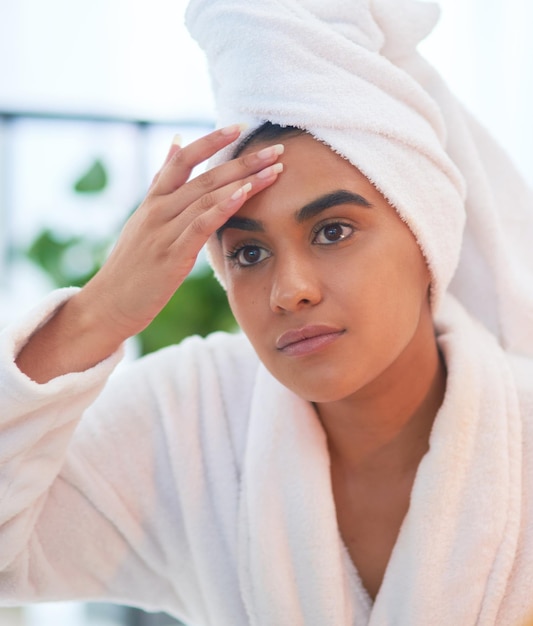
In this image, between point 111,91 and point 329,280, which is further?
point 111,91

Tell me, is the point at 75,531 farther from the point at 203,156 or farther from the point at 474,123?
the point at 474,123

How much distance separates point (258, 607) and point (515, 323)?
508 millimetres

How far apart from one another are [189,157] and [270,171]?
0.11 metres

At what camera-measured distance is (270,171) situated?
0.93 m

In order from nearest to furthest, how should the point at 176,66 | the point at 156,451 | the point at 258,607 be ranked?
the point at 258,607, the point at 156,451, the point at 176,66

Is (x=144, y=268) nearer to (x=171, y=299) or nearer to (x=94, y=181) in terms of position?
(x=171, y=299)

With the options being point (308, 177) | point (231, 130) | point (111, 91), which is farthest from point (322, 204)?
point (111, 91)

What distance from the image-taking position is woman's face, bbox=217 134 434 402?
0.94 meters

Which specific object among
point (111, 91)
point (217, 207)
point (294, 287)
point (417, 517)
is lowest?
point (417, 517)

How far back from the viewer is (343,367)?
0.95m

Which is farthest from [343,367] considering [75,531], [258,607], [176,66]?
[176,66]

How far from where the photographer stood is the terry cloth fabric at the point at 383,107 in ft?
3.10

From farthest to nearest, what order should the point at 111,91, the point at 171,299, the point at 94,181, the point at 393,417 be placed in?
the point at 111,91 → the point at 94,181 → the point at 171,299 → the point at 393,417

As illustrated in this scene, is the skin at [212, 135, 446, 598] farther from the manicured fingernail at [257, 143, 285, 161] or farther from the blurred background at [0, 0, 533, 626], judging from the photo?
the blurred background at [0, 0, 533, 626]
